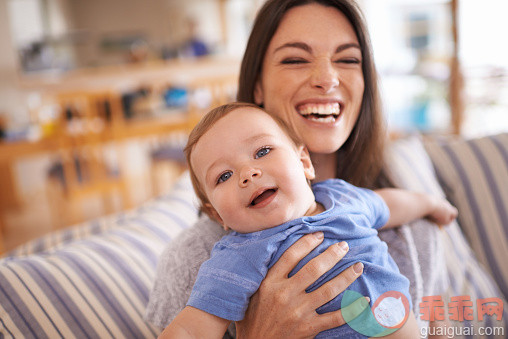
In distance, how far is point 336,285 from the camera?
2.64ft

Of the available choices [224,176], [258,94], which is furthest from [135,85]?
[224,176]

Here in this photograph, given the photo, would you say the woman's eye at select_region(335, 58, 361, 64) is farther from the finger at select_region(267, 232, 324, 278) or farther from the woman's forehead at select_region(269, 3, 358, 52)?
the finger at select_region(267, 232, 324, 278)

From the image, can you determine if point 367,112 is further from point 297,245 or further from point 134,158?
point 134,158

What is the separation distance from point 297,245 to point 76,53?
6.92m

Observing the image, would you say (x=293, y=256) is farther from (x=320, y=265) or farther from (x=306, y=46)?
(x=306, y=46)

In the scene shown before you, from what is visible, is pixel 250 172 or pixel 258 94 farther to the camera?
pixel 258 94

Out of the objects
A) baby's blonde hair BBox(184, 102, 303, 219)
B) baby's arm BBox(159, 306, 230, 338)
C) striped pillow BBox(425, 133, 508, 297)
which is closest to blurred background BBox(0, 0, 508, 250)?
striped pillow BBox(425, 133, 508, 297)

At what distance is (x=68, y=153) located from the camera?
3.21 metres

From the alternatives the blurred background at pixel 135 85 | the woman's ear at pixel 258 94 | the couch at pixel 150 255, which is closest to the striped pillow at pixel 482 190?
the couch at pixel 150 255

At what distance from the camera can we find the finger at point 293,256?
81cm

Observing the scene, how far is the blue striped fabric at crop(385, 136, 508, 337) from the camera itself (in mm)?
1122

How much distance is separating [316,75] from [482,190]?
90 centimetres


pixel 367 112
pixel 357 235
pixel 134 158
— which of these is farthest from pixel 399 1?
pixel 357 235

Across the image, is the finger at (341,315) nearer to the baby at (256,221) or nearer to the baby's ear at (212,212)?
the baby at (256,221)
